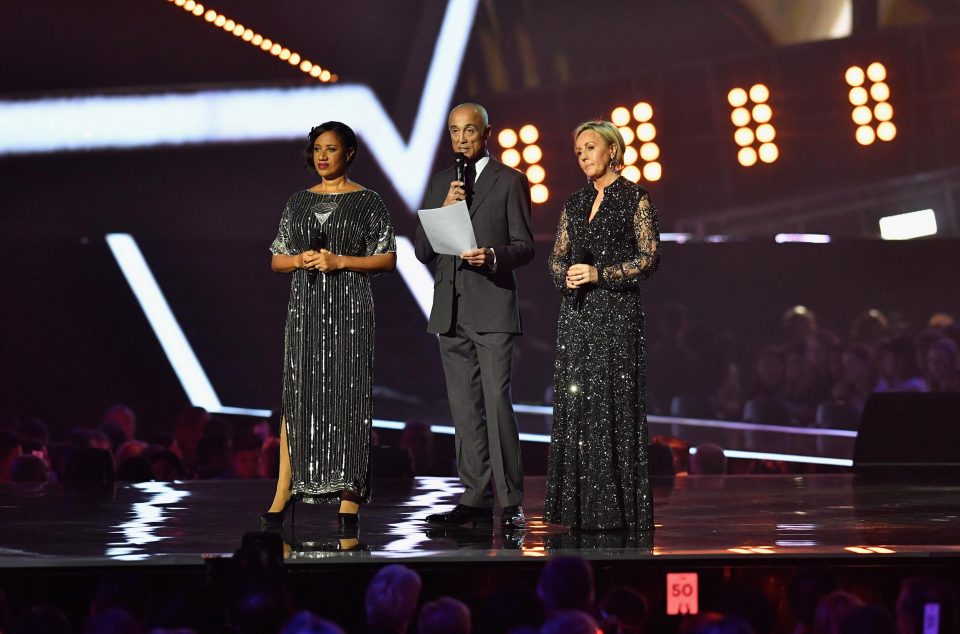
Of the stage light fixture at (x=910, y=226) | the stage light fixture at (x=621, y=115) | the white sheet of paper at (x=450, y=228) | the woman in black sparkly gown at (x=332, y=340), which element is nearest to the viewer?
the white sheet of paper at (x=450, y=228)

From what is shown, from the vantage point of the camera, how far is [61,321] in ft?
25.7

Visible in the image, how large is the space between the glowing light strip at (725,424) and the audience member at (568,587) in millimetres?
4631

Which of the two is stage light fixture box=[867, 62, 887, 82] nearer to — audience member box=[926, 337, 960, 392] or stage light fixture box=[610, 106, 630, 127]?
stage light fixture box=[610, 106, 630, 127]

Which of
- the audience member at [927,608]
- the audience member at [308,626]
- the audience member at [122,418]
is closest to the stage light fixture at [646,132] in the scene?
the audience member at [122,418]

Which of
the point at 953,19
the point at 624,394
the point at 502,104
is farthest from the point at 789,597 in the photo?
the point at 953,19

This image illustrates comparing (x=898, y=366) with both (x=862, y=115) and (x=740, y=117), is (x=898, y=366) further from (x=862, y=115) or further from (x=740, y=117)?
(x=740, y=117)

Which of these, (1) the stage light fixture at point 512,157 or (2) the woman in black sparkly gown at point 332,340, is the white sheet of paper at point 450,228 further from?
(1) the stage light fixture at point 512,157

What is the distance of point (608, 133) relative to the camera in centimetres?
380

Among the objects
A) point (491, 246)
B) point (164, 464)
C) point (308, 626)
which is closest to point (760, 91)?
point (491, 246)

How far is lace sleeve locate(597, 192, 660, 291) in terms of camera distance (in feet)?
12.3

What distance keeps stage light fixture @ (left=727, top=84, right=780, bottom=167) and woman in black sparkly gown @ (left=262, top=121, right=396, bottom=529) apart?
4.09 metres

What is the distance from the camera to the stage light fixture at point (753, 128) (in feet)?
24.5

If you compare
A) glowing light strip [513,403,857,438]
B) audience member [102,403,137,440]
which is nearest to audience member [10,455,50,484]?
audience member [102,403,137,440]

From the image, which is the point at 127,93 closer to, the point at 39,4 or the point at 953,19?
the point at 39,4
